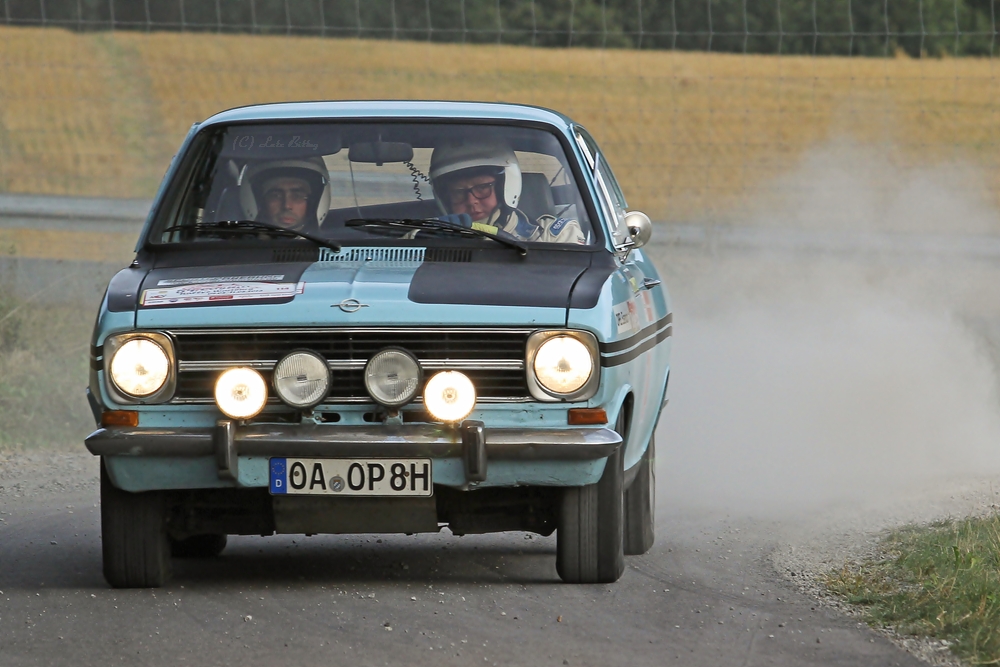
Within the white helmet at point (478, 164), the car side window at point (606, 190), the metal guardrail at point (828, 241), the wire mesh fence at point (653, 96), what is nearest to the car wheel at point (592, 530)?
the car side window at point (606, 190)

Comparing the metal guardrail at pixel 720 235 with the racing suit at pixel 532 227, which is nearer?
the racing suit at pixel 532 227

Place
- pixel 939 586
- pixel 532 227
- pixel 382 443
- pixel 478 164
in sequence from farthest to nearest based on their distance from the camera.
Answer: pixel 478 164 < pixel 532 227 < pixel 939 586 < pixel 382 443

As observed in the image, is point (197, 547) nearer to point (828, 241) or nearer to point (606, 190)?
point (606, 190)

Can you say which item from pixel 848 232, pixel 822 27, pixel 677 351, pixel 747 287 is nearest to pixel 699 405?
pixel 677 351

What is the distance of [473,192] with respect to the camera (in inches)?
292

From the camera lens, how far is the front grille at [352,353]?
638cm

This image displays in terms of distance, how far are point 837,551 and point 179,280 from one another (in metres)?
3.07

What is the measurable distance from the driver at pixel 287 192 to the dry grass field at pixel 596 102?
316 inches

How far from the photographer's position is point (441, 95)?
18203 mm

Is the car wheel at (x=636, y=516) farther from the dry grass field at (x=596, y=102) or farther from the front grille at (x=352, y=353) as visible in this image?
the dry grass field at (x=596, y=102)

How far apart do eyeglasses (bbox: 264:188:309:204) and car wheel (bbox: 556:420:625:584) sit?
1738 millimetres

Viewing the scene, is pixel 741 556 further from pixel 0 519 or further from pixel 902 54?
pixel 902 54

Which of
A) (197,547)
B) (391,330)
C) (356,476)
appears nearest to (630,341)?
(391,330)

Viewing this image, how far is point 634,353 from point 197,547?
6.96 ft
